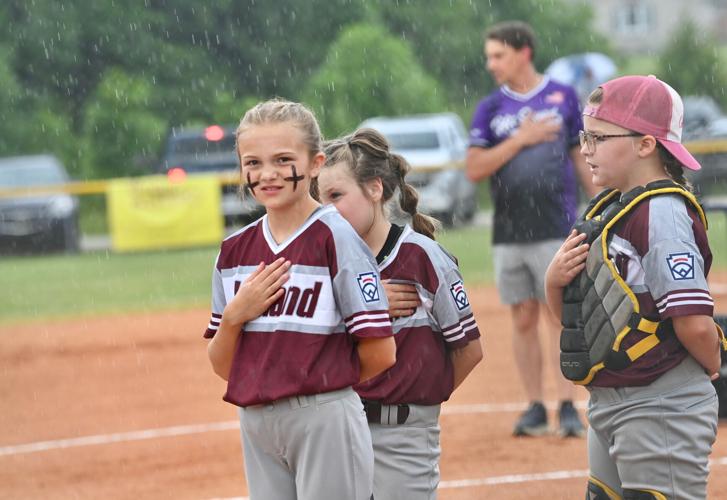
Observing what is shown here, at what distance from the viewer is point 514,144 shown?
7688 mm

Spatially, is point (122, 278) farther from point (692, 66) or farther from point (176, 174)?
point (692, 66)

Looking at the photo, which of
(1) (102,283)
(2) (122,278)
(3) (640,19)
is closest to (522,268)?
(1) (102,283)

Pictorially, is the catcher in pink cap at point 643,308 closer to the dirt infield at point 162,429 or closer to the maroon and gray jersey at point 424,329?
the maroon and gray jersey at point 424,329

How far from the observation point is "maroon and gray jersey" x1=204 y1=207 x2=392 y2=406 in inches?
149

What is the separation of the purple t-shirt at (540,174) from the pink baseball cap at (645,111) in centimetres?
356

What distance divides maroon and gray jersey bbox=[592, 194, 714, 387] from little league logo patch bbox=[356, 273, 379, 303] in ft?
2.48

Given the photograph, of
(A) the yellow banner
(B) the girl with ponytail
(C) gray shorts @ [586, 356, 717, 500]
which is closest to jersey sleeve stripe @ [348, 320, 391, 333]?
(B) the girl with ponytail

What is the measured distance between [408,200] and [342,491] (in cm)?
142

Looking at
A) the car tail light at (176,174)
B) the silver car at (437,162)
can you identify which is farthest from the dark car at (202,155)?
the silver car at (437,162)

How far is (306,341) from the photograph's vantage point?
12.5 ft

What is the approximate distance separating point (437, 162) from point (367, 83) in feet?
34.5

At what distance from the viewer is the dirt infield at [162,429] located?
22.6 ft

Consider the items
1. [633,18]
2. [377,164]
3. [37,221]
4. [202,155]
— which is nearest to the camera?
[377,164]

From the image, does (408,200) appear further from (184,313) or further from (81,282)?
(81,282)
